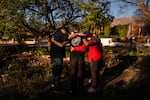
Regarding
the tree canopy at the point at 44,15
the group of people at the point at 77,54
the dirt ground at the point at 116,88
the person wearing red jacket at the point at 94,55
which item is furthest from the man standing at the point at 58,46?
the tree canopy at the point at 44,15

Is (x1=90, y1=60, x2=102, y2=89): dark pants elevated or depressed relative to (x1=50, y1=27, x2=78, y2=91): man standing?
depressed

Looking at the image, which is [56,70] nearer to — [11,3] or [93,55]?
[93,55]

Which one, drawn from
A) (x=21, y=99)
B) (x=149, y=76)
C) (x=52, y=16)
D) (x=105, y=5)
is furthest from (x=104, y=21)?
(x=21, y=99)

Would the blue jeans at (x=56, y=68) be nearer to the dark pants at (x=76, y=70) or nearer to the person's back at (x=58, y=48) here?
the person's back at (x=58, y=48)

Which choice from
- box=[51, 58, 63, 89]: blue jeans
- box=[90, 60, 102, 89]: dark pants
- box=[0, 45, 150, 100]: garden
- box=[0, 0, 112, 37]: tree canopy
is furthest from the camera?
box=[0, 0, 112, 37]: tree canopy

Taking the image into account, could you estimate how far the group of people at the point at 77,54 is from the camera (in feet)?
33.5

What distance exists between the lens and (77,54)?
10.2 m

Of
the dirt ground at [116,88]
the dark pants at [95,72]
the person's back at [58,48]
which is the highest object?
the person's back at [58,48]

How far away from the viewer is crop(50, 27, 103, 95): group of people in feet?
33.5

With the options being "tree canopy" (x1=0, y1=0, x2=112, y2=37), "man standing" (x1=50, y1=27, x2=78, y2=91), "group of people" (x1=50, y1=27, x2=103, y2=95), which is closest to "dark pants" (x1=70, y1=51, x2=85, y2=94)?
"group of people" (x1=50, y1=27, x2=103, y2=95)

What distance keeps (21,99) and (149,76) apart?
558 cm

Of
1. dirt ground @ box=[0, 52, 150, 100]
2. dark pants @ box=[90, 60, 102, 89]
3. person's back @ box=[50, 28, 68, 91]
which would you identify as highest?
person's back @ box=[50, 28, 68, 91]

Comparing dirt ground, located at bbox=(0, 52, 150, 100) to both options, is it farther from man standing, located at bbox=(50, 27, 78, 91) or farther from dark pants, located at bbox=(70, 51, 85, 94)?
man standing, located at bbox=(50, 27, 78, 91)

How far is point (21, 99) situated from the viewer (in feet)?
30.5
